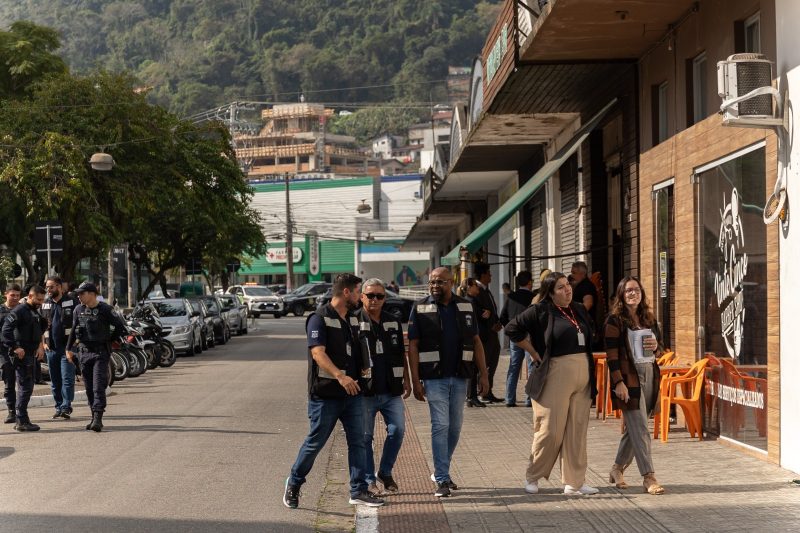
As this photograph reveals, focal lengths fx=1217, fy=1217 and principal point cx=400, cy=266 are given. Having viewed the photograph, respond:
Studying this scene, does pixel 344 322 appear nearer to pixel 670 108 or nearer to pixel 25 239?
pixel 670 108

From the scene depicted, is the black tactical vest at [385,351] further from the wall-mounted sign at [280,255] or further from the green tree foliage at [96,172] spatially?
the wall-mounted sign at [280,255]

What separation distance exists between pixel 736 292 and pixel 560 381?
9.96ft

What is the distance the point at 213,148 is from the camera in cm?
3325

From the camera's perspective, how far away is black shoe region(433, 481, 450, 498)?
9.47m

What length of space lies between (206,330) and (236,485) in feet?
76.1

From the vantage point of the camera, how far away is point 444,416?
9.69 metres

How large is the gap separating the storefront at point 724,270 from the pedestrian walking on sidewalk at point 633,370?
4.32ft

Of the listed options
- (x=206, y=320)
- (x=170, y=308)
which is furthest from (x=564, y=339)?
(x=206, y=320)

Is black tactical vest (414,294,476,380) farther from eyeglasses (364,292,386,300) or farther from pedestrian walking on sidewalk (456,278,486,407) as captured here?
pedestrian walking on sidewalk (456,278,486,407)

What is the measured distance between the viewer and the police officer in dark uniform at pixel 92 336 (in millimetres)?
14195

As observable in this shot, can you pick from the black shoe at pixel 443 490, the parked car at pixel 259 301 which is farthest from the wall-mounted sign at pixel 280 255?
the black shoe at pixel 443 490

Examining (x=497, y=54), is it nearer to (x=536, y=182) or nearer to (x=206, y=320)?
(x=536, y=182)

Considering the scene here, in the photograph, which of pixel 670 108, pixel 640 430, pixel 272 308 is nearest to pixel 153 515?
pixel 640 430

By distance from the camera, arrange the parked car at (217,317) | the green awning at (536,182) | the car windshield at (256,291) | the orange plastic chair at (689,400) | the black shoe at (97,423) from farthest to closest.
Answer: the car windshield at (256,291) → the parked car at (217,317) → the green awning at (536,182) → the black shoe at (97,423) → the orange plastic chair at (689,400)
